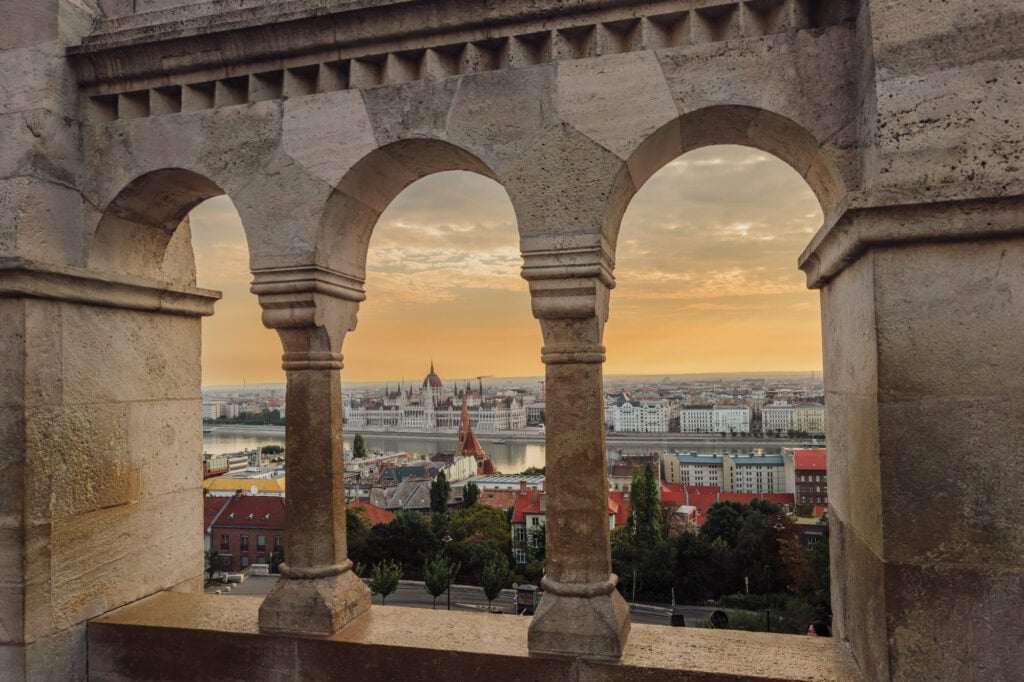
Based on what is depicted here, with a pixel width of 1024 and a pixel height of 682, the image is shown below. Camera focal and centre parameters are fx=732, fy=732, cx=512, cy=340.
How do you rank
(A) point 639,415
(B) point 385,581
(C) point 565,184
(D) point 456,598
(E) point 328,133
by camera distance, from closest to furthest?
(C) point 565,184, (E) point 328,133, (B) point 385,581, (D) point 456,598, (A) point 639,415

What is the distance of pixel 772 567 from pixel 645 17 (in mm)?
28462

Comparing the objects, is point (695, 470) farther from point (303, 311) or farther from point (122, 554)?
point (303, 311)

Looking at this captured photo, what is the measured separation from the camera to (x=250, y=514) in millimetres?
43281

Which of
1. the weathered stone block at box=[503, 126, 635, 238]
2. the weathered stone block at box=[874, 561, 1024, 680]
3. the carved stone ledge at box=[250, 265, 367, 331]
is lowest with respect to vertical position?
the weathered stone block at box=[874, 561, 1024, 680]

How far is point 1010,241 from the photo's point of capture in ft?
8.05

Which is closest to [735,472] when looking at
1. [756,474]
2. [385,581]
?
[756,474]

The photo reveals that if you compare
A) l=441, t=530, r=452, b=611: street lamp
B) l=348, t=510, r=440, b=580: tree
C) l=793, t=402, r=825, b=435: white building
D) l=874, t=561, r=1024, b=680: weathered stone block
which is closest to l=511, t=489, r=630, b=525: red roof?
l=441, t=530, r=452, b=611: street lamp

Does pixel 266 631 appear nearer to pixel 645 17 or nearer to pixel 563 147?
pixel 563 147

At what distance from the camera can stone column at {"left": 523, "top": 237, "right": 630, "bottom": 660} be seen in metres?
3.04

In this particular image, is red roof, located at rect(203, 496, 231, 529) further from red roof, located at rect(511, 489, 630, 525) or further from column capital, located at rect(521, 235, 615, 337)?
column capital, located at rect(521, 235, 615, 337)

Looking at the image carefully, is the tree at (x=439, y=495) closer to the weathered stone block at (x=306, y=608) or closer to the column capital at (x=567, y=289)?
the weathered stone block at (x=306, y=608)

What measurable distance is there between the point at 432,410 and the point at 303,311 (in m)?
128

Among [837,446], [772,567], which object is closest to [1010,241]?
[837,446]

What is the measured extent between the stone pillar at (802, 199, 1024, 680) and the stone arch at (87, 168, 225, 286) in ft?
10.1
